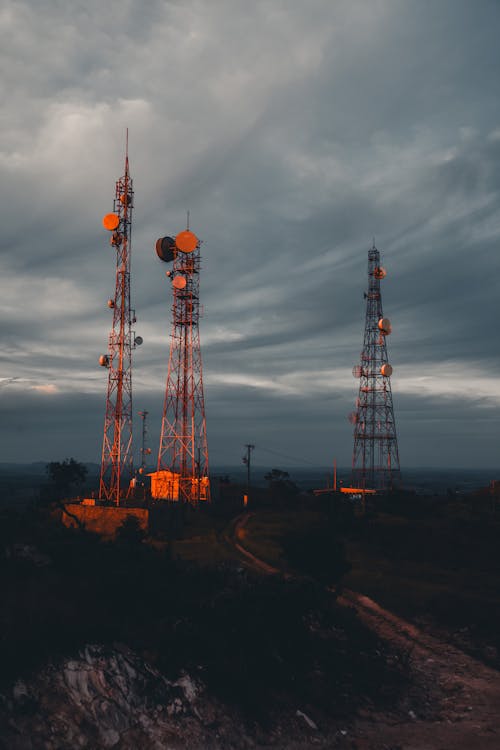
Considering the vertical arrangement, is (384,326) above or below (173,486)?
above

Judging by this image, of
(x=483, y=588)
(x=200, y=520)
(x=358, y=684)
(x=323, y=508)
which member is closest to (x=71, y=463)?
(x=200, y=520)

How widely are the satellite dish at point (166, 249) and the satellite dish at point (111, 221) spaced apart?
33.8 feet

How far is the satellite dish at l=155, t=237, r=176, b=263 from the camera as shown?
2635 inches

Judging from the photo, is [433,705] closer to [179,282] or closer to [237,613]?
[237,613]

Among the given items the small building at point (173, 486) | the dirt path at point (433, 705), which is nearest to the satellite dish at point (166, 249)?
the small building at point (173, 486)

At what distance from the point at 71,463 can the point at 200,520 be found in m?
36.1

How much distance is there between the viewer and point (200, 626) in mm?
22828

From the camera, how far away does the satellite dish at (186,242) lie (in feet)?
216

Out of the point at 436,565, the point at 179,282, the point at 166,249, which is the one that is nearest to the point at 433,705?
the point at 436,565

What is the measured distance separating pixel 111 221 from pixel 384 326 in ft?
140

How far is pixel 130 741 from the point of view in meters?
17.8

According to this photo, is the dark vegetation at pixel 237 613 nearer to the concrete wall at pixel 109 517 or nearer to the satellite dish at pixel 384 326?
the concrete wall at pixel 109 517

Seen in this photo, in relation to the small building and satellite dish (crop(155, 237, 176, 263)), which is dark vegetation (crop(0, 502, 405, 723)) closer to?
the small building

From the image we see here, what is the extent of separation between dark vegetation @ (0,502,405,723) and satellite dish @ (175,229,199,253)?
43188 mm
